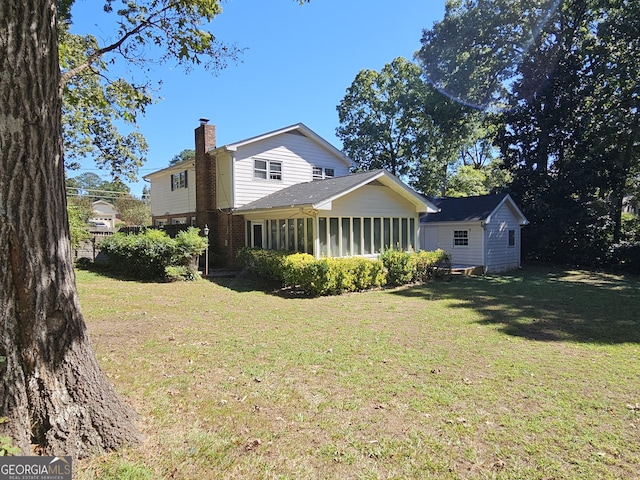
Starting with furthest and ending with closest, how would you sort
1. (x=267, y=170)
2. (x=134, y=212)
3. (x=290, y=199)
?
(x=134, y=212) < (x=267, y=170) < (x=290, y=199)

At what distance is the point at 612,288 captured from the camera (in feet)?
42.8

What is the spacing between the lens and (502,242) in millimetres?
18484

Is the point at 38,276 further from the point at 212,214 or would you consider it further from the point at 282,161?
the point at 282,161

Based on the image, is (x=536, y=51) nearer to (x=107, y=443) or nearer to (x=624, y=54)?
(x=624, y=54)

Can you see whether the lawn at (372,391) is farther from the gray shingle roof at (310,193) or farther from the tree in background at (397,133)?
the tree in background at (397,133)

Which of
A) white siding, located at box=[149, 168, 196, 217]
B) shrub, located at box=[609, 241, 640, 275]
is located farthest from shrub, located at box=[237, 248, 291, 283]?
shrub, located at box=[609, 241, 640, 275]

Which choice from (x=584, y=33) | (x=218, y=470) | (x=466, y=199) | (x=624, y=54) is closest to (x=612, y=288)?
(x=466, y=199)

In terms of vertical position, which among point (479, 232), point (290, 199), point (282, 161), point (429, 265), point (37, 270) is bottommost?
point (429, 265)

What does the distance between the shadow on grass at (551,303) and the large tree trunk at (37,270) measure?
7.04 metres

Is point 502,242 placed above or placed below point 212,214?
below

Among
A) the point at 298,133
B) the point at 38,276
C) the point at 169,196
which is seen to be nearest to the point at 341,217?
the point at 298,133

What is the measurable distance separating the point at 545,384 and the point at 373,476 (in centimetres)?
300

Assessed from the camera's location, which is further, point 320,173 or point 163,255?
point 320,173

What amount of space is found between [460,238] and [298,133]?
9.57 meters
